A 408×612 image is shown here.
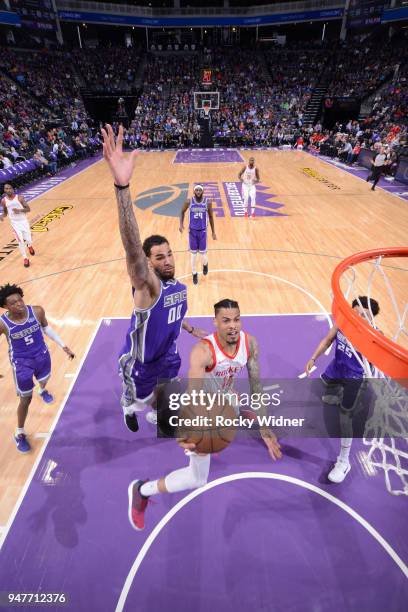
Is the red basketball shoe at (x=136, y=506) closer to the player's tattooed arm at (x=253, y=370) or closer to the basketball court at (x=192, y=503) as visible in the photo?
the basketball court at (x=192, y=503)

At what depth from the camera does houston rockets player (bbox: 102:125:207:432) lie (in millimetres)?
2404

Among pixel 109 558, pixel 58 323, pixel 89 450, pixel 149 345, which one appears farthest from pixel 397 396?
pixel 58 323

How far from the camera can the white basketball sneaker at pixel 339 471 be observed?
3.52m

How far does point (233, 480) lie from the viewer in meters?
3.56

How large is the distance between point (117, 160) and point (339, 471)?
338 centimetres

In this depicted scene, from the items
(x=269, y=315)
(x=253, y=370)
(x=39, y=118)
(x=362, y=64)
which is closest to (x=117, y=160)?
(x=253, y=370)

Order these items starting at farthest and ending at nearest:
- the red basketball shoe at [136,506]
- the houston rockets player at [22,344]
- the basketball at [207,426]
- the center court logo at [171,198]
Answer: the center court logo at [171,198]
the houston rockets player at [22,344]
the red basketball shoe at [136,506]
the basketball at [207,426]

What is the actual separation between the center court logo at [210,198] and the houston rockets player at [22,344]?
28.0ft

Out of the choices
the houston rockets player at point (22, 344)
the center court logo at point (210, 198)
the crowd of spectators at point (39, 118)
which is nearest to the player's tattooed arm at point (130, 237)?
the houston rockets player at point (22, 344)

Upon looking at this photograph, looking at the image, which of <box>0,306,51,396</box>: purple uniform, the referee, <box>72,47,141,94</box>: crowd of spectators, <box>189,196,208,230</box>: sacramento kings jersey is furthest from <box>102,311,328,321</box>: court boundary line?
<box>72,47,141,94</box>: crowd of spectators

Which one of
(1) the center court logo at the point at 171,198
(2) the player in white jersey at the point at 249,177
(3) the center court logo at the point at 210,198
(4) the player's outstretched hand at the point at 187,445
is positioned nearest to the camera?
(4) the player's outstretched hand at the point at 187,445

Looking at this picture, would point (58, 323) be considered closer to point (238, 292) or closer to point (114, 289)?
point (114, 289)

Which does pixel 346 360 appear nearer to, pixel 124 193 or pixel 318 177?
pixel 124 193

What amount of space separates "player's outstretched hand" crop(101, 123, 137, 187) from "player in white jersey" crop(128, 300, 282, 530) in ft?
3.84
